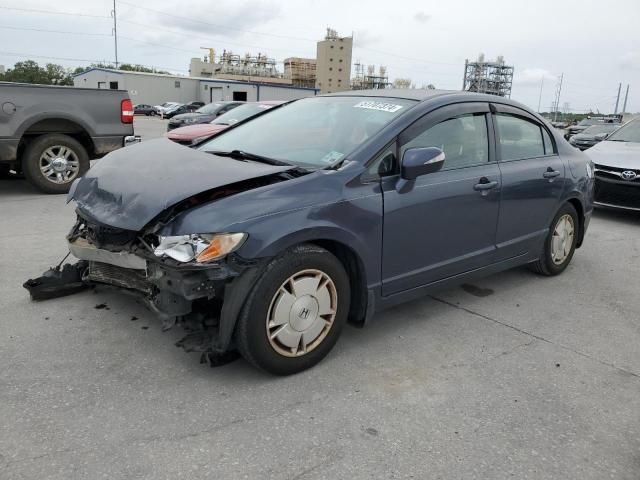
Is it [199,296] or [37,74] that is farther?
[37,74]

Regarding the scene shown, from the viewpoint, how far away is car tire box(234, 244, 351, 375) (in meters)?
2.80

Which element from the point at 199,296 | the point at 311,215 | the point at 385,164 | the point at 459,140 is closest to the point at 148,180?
the point at 199,296

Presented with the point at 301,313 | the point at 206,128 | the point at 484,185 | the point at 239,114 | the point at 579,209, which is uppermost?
the point at 239,114

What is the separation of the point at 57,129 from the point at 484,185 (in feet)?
21.1

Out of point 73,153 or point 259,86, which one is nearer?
point 73,153

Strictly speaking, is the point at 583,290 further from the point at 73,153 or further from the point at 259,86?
the point at 259,86

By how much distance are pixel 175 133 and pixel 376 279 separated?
27.3 ft

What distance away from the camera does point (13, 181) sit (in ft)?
29.5

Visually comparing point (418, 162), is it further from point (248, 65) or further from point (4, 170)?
point (248, 65)

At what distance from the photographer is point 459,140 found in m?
3.84

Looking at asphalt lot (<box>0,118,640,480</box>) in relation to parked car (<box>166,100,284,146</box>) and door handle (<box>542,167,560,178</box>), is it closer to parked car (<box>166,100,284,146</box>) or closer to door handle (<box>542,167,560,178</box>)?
door handle (<box>542,167,560,178</box>)

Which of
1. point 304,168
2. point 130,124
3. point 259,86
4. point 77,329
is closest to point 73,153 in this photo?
point 130,124

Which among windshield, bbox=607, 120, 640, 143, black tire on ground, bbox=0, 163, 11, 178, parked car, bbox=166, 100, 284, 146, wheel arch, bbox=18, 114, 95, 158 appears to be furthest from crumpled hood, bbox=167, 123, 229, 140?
windshield, bbox=607, 120, 640, 143

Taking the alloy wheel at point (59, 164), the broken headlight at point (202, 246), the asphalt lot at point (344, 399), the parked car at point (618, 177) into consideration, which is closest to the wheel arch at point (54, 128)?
the alloy wheel at point (59, 164)
